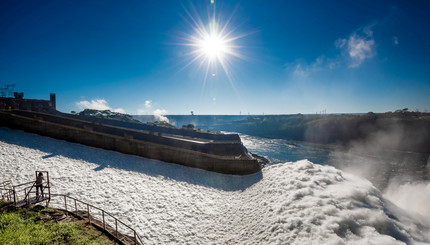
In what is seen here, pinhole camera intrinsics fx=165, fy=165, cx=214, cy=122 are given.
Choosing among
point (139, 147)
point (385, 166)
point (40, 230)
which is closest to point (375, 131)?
point (385, 166)

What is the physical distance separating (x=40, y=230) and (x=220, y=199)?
30.2 feet

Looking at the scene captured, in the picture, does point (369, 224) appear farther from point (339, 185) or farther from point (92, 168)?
point (92, 168)

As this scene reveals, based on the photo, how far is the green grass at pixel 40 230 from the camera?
17.8ft

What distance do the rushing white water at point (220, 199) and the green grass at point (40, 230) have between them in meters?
2.18

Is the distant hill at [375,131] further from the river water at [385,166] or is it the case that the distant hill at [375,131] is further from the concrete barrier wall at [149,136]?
the concrete barrier wall at [149,136]

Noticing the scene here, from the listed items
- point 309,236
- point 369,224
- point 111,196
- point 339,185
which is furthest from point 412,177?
point 111,196

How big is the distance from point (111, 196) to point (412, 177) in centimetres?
4855

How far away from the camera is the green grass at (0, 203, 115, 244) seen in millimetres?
5426

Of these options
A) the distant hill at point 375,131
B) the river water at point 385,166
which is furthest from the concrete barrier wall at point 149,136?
the distant hill at point 375,131

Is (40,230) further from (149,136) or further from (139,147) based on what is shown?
(149,136)

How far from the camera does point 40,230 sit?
5941 mm

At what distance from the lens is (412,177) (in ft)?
102

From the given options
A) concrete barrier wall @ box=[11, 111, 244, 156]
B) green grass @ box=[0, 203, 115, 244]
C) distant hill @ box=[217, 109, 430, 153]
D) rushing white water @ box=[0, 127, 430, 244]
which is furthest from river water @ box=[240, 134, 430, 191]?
green grass @ box=[0, 203, 115, 244]

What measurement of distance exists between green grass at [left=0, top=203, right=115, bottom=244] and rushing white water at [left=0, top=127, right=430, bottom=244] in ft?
7.16
